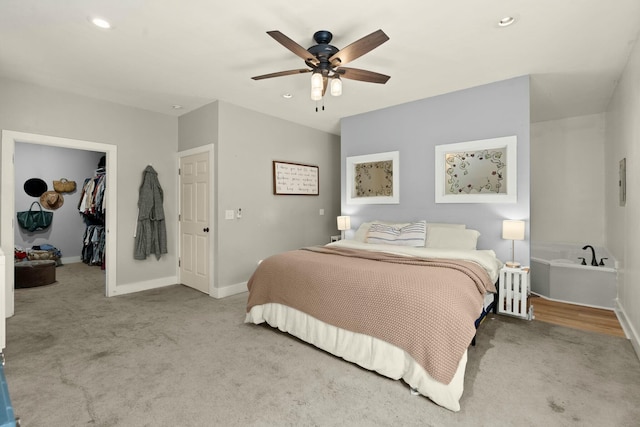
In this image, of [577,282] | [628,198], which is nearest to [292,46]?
[628,198]

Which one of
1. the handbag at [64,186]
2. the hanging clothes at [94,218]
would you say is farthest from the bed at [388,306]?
the handbag at [64,186]

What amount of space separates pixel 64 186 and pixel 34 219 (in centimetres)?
77

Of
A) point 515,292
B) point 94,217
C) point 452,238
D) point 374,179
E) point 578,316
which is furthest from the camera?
point 94,217

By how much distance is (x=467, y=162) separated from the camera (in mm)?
3676

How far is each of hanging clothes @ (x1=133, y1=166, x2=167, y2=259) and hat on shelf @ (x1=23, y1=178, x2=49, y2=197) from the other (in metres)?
3.23

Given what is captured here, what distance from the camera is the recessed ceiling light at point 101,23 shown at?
7.43 ft

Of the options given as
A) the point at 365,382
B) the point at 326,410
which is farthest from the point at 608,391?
the point at 326,410

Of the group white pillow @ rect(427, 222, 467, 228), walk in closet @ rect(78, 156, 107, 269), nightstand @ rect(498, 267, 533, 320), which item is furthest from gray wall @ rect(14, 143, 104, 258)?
nightstand @ rect(498, 267, 533, 320)

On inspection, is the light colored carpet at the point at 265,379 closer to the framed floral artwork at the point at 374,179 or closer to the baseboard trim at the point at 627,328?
the baseboard trim at the point at 627,328

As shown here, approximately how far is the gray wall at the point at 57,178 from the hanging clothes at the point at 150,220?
10.2 feet

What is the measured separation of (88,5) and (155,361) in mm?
2536

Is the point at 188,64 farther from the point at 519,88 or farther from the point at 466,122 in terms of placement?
the point at 519,88

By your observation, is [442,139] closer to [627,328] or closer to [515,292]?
[515,292]

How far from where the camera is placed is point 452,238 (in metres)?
3.46
